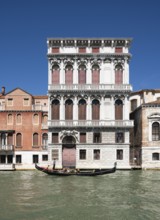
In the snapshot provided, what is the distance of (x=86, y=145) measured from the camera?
92.8 feet

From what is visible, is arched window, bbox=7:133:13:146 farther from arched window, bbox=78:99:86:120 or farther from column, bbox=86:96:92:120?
column, bbox=86:96:92:120

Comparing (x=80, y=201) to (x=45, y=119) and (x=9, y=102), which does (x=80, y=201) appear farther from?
(x=9, y=102)

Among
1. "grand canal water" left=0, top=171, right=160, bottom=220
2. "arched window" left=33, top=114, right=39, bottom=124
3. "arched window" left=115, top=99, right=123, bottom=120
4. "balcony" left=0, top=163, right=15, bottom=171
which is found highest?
"arched window" left=115, top=99, right=123, bottom=120

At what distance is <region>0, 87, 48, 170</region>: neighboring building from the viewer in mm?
29006

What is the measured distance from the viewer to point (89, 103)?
28438 mm

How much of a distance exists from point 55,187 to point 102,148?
11650 mm

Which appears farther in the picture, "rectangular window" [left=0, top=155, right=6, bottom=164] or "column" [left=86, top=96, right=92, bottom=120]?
"rectangular window" [left=0, top=155, right=6, bottom=164]

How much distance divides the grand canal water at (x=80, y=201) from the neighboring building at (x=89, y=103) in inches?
393

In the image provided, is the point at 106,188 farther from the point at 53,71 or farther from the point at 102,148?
the point at 53,71

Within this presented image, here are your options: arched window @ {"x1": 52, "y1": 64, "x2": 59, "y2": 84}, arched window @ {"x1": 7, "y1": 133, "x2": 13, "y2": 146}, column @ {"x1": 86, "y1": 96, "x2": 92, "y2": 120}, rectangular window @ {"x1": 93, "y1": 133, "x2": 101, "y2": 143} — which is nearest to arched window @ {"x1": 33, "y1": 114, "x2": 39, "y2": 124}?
arched window @ {"x1": 7, "y1": 133, "x2": 13, "y2": 146}

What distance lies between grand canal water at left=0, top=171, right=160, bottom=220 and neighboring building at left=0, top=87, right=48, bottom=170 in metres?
10.8

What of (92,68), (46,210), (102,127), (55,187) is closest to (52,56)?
(92,68)

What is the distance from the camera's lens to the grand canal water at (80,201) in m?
10.9

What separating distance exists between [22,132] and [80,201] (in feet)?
55.6
